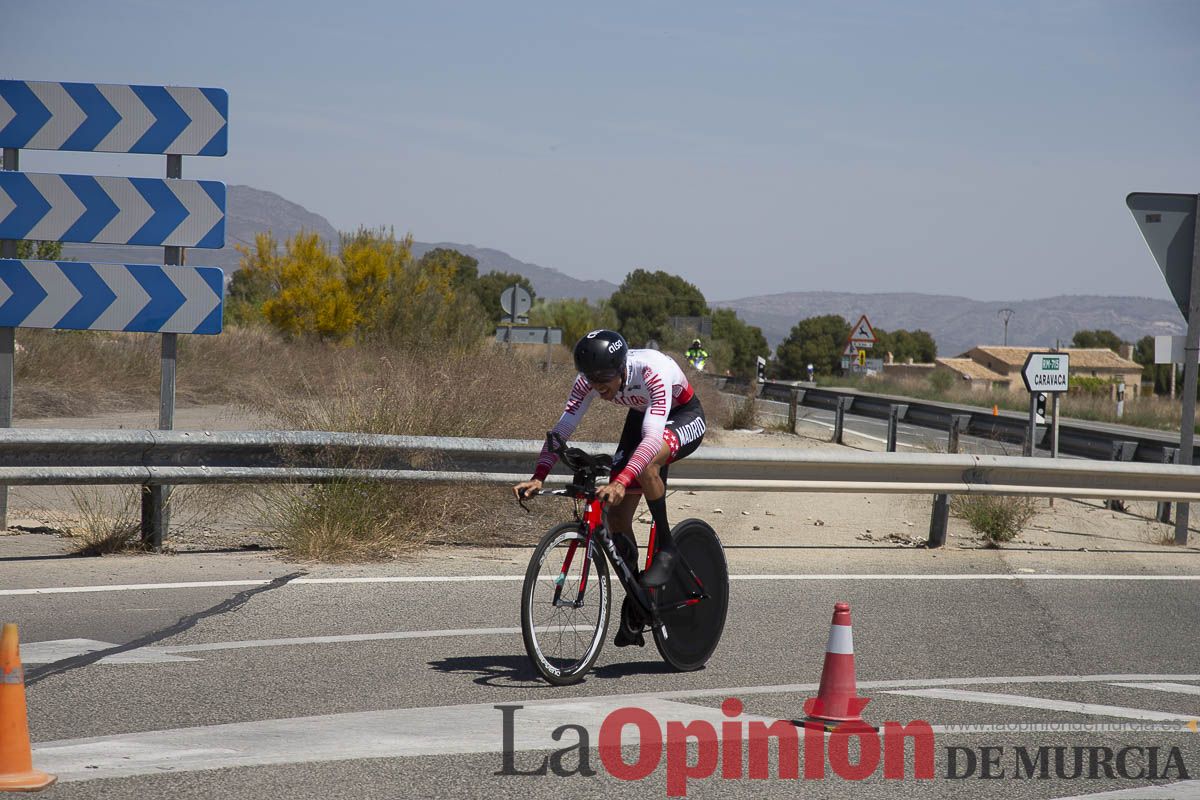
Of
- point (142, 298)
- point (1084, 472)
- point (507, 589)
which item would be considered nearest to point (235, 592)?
point (507, 589)

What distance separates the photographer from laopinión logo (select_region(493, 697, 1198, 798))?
15.7ft

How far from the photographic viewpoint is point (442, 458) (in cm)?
991

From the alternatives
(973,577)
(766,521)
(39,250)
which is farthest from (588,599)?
(39,250)

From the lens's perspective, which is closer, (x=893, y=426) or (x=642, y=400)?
(x=642, y=400)

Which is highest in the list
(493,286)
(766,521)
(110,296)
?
(493,286)

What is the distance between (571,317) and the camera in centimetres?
6334

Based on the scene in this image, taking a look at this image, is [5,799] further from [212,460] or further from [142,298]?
[142,298]

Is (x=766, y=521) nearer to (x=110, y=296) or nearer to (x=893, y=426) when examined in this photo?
(x=110, y=296)

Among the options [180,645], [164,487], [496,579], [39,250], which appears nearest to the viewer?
[180,645]

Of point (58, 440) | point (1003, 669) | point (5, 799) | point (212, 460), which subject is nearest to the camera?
point (5, 799)

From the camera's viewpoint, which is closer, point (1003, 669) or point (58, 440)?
point (1003, 669)

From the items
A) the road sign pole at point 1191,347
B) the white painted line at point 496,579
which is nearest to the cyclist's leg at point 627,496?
the white painted line at point 496,579

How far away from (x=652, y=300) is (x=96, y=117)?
348ft

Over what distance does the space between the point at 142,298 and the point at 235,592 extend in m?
3.16
